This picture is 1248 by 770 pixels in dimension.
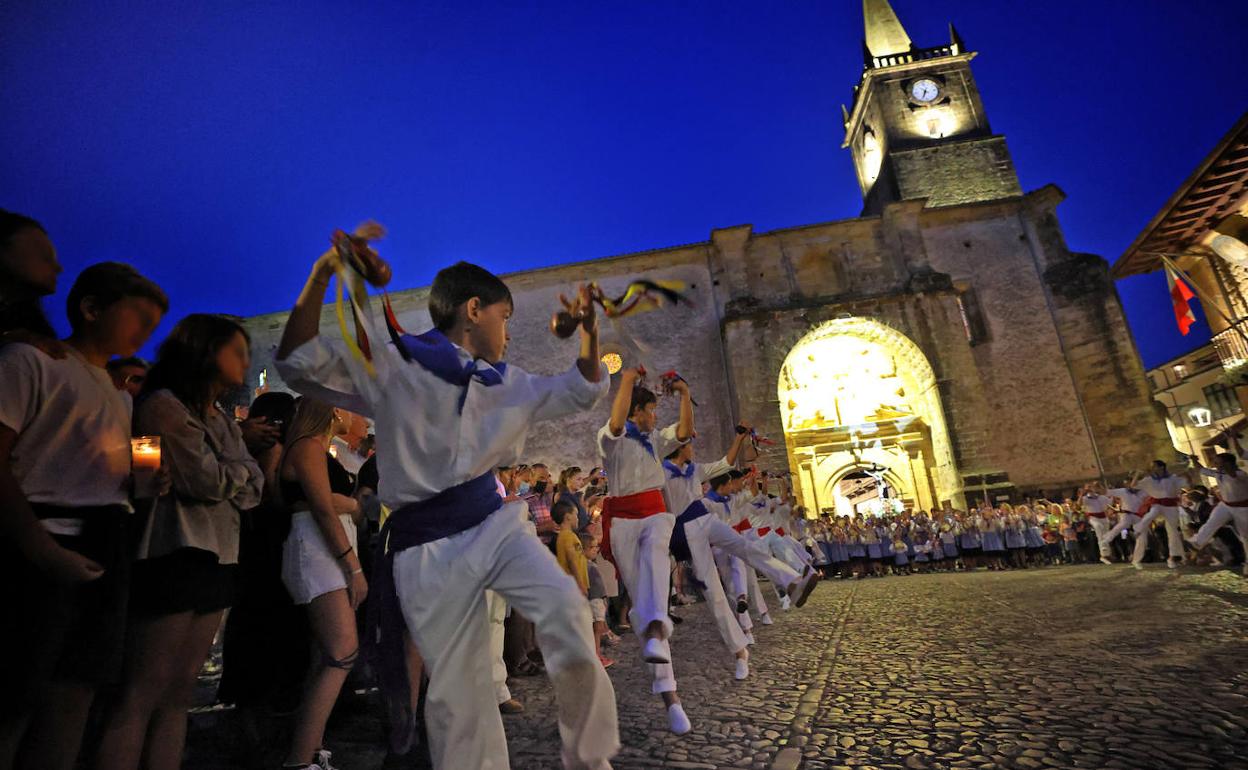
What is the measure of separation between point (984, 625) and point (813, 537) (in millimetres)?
11100

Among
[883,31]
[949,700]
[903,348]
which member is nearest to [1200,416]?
[903,348]

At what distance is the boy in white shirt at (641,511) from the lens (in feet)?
13.7

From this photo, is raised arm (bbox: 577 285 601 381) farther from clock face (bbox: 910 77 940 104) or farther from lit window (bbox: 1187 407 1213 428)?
lit window (bbox: 1187 407 1213 428)

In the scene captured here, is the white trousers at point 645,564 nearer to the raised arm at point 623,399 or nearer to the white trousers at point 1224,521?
the raised arm at point 623,399

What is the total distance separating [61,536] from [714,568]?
164 inches

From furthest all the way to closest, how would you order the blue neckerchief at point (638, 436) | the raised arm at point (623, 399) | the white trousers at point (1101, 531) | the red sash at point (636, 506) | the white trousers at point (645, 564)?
the white trousers at point (1101, 531), the blue neckerchief at point (638, 436), the red sash at point (636, 506), the white trousers at point (645, 564), the raised arm at point (623, 399)

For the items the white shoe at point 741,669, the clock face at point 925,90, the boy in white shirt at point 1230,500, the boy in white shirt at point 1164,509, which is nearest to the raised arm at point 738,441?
the white shoe at point 741,669

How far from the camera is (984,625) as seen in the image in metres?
5.93

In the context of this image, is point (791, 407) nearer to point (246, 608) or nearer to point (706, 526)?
point (706, 526)

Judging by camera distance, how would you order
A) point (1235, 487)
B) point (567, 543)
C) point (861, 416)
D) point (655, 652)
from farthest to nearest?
point (861, 416)
point (1235, 487)
point (567, 543)
point (655, 652)

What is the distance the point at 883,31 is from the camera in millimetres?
32750

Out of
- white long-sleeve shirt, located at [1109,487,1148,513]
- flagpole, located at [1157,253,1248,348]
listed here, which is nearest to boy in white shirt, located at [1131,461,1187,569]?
white long-sleeve shirt, located at [1109,487,1148,513]

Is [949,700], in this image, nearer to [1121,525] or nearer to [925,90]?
[1121,525]

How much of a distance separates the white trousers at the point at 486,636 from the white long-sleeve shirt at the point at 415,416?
217 mm
